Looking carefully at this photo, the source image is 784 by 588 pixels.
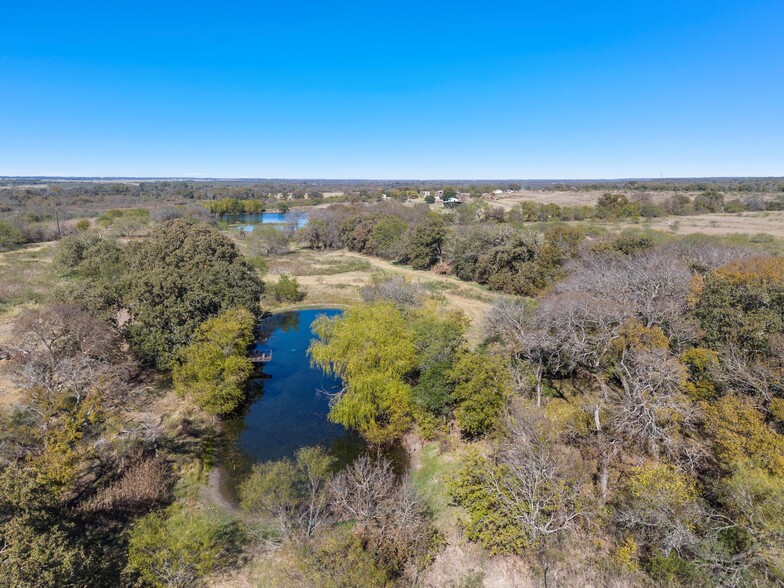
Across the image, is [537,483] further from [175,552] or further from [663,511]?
[175,552]

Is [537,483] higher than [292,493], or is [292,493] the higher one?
[537,483]

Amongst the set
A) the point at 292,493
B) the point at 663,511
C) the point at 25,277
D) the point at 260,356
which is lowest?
the point at 292,493

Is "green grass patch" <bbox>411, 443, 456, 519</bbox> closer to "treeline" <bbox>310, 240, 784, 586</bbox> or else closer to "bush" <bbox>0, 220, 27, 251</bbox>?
"treeline" <bbox>310, 240, 784, 586</bbox>

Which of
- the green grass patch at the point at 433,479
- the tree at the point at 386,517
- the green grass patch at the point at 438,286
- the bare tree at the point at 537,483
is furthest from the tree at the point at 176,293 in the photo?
the green grass patch at the point at 438,286

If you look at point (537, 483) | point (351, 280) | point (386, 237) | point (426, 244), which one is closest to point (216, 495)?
point (537, 483)

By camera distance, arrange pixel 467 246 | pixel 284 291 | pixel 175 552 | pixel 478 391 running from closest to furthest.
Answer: pixel 175 552
pixel 478 391
pixel 284 291
pixel 467 246

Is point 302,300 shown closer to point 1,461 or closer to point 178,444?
point 178,444

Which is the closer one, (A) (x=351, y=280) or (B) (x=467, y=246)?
(B) (x=467, y=246)
